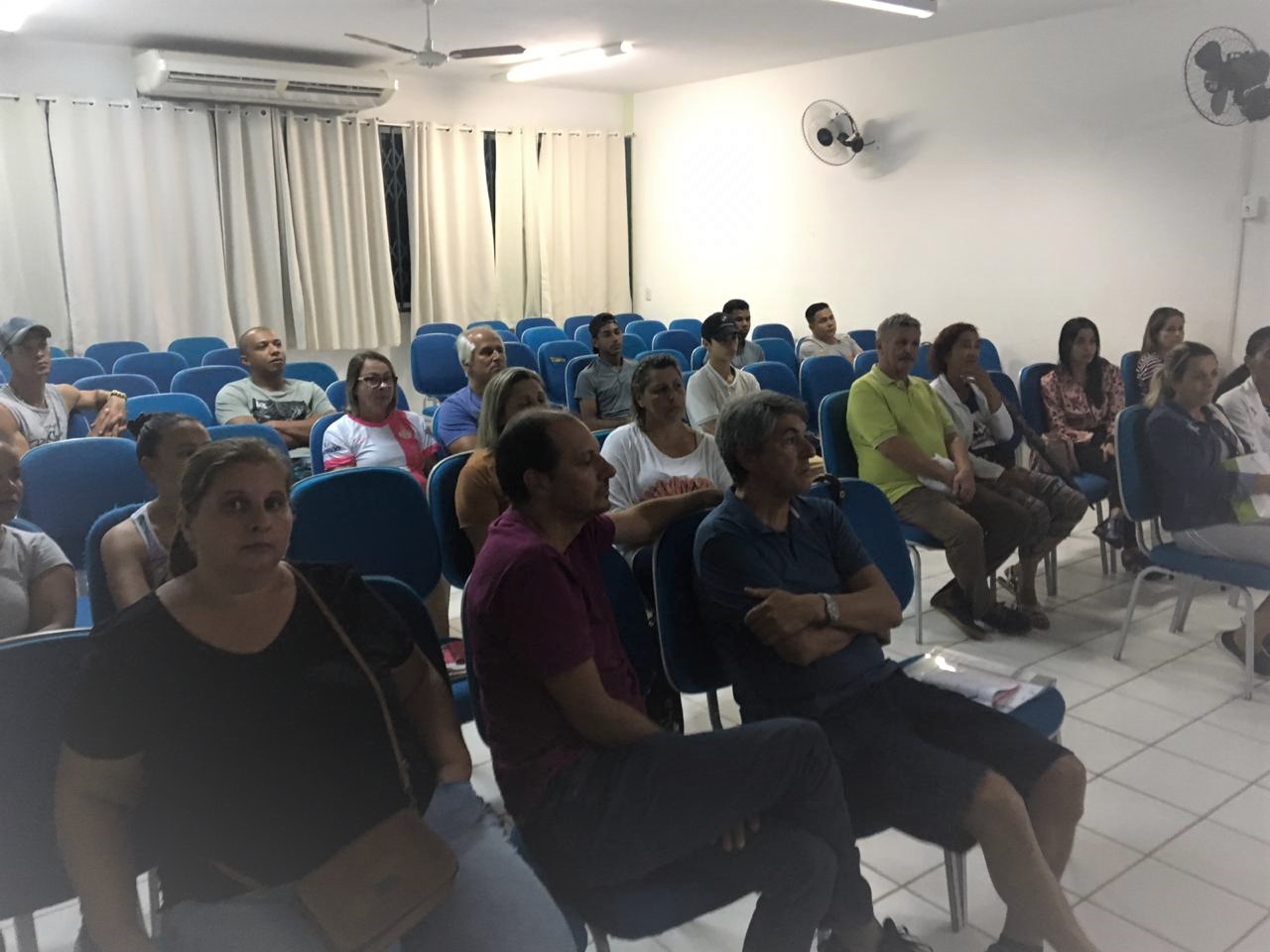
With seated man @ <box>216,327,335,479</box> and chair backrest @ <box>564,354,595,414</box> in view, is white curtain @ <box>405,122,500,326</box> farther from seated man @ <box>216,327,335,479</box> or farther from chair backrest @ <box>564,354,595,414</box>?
seated man @ <box>216,327,335,479</box>

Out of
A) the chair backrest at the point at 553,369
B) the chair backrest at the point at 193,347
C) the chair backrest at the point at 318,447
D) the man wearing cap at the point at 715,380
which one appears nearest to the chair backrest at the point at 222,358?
the chair backrest at the point at 193,347

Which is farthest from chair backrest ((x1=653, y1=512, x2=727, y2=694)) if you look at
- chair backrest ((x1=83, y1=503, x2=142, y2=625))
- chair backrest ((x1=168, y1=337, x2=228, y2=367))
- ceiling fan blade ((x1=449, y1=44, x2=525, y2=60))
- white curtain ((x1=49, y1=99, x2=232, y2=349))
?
white curtain ((x1=49, y1=99, x2=232, y2=349))

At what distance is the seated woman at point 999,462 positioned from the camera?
12.3 feet

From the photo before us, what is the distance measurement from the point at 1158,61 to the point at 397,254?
17.8ft

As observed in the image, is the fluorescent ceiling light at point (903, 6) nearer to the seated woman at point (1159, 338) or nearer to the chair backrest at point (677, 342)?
the seated woman at point (1159, 338)

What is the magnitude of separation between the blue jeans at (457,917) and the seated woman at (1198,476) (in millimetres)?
2568

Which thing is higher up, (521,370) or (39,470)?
(521,370)

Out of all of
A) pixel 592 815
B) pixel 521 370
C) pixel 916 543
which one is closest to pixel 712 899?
pixel 592 815

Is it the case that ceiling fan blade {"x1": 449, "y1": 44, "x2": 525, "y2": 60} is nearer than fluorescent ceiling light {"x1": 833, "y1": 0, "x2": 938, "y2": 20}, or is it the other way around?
fluorescent ceiling light {"x1": 833, "y1": 0, "x2": 938, "y2": 20}

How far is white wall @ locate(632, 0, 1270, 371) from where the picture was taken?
5559 millimetres

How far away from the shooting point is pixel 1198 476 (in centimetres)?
312

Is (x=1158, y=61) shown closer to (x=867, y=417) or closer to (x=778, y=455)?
(x=867, y=417)

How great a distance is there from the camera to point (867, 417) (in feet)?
11.7

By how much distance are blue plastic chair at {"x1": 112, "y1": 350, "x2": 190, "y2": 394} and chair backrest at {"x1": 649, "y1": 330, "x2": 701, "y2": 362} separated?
2.91 m
